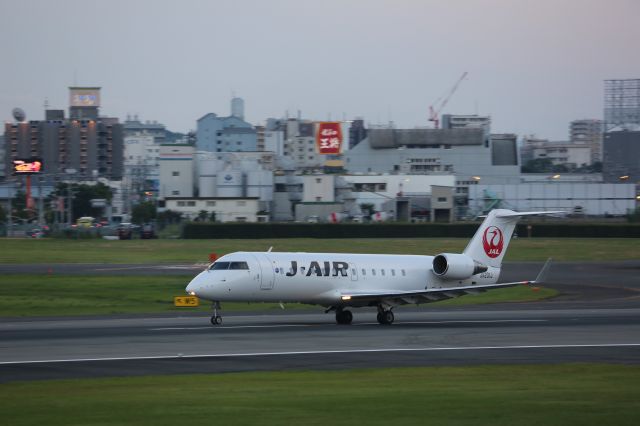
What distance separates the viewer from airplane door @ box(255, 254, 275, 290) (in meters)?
31.5

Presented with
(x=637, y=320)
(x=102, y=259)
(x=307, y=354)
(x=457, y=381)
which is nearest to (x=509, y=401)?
(x=457, y=381)

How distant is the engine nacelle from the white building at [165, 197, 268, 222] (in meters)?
80.3

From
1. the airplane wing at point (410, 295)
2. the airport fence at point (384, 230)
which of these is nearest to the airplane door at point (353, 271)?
the airplane wing at point (410, 295)

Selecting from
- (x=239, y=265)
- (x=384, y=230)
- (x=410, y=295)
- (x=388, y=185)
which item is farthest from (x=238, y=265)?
(x=388, y=185)

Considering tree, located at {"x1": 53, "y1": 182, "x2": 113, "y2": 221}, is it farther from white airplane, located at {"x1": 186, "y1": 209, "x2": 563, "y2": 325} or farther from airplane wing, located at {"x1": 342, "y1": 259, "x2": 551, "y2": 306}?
airplane wing, located at {"x1": 342, "y1": 259, "x2": 551, "y2": 306}

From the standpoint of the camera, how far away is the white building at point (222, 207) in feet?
380

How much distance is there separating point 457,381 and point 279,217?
10516 centimetres

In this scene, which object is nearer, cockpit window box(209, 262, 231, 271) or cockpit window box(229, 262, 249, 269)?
cockpit window box(209, 262, 231, 271)

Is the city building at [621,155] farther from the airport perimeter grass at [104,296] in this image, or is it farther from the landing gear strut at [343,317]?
the landing gear strut at [343,317]

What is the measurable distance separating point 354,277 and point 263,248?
1527 inches

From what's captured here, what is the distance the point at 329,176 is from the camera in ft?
409

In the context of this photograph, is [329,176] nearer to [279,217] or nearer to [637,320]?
[279,217]

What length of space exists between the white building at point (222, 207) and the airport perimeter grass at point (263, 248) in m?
33.0

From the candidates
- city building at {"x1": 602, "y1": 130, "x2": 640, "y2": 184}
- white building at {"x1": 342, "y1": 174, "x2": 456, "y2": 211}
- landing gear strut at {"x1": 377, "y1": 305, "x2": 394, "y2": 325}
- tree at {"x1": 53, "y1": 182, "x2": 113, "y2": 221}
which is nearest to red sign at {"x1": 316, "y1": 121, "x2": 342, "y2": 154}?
white building at {"x1": 342, "y1": 174, "x2": 456, "y2": 211}
